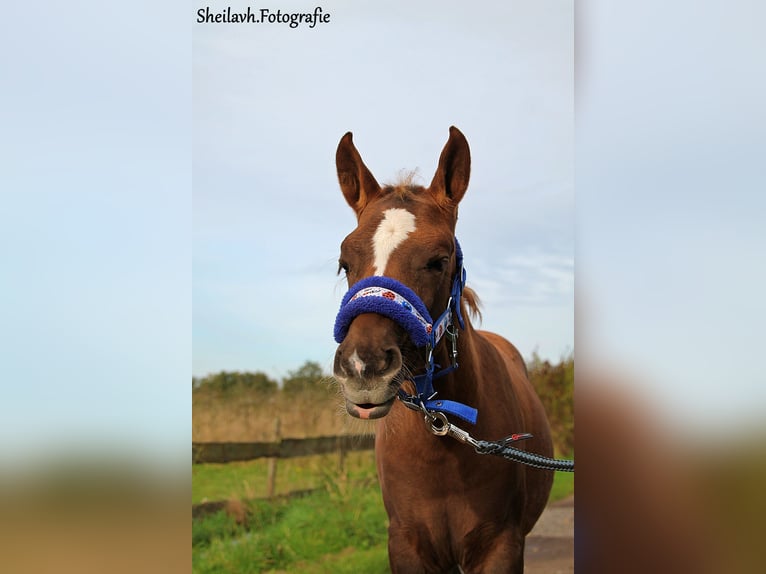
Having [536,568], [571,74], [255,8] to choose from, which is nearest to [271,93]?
[255,8]

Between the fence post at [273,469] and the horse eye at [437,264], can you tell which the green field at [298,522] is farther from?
the horse eye at [437,264]

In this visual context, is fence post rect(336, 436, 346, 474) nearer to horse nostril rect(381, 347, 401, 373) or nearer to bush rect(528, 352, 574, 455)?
bush rect(528, 352, 574, 455)

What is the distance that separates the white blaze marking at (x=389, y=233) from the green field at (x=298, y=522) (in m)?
1.80

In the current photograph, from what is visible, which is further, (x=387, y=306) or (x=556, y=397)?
(x=556, y=397)

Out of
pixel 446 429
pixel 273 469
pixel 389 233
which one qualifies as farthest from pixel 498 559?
pixel 273 469

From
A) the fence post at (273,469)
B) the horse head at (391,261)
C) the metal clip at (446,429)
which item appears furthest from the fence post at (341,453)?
the horse head at (391,261)

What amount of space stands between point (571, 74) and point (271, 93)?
136 centimetres

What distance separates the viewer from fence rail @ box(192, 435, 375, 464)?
11.0 feet

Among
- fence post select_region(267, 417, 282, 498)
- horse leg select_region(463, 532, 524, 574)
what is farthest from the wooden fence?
horse leg select_region(463, 532, 524, 574)

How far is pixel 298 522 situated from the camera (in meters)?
3.56

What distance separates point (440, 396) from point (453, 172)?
848mm

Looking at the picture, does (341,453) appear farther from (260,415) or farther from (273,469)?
(260,415)

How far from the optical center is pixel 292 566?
134 inches
